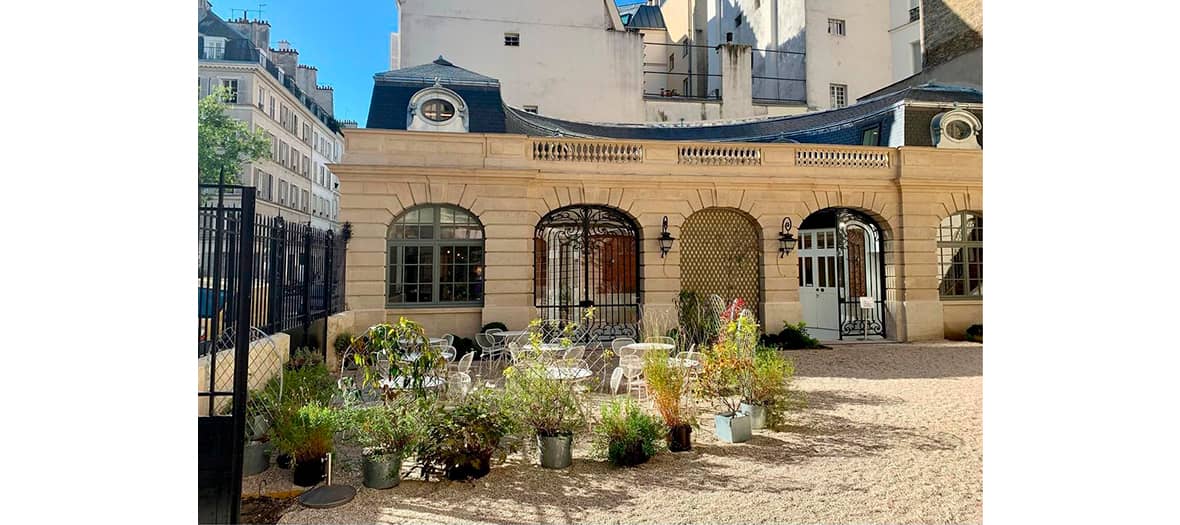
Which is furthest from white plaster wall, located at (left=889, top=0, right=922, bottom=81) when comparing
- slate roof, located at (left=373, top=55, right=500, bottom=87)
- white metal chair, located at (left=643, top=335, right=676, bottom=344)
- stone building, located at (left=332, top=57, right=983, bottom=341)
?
white metal chair, located at (left=643, top=335, right=676, bottom=344)

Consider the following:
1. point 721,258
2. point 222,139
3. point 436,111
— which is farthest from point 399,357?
point 222,139

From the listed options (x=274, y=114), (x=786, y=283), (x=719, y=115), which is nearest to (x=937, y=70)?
(x=719, y=115)

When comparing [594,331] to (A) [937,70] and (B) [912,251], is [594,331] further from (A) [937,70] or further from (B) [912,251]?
(A) [937,70]

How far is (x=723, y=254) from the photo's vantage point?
1209 cm

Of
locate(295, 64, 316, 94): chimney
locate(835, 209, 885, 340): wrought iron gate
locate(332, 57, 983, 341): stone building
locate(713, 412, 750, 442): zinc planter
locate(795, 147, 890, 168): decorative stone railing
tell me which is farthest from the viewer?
locate(295, 64, 316, 94): chimney

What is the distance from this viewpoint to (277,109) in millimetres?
24984

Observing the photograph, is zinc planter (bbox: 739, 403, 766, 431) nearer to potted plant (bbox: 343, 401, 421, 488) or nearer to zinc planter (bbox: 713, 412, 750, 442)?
zinc planter (bbox: 713, 412, 750, 442)

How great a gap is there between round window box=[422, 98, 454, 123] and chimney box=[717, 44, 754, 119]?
1108cm

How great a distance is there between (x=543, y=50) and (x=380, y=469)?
51.4ft

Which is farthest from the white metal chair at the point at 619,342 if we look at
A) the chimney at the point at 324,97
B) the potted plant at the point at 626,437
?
the chimney at the point at 324,97

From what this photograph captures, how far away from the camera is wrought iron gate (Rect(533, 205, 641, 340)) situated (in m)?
11.8

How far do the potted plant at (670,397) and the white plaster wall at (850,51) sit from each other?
1684cm

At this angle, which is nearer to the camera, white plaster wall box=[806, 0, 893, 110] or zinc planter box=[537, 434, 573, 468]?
zinc planter box=[537, 434, 573, 468]
